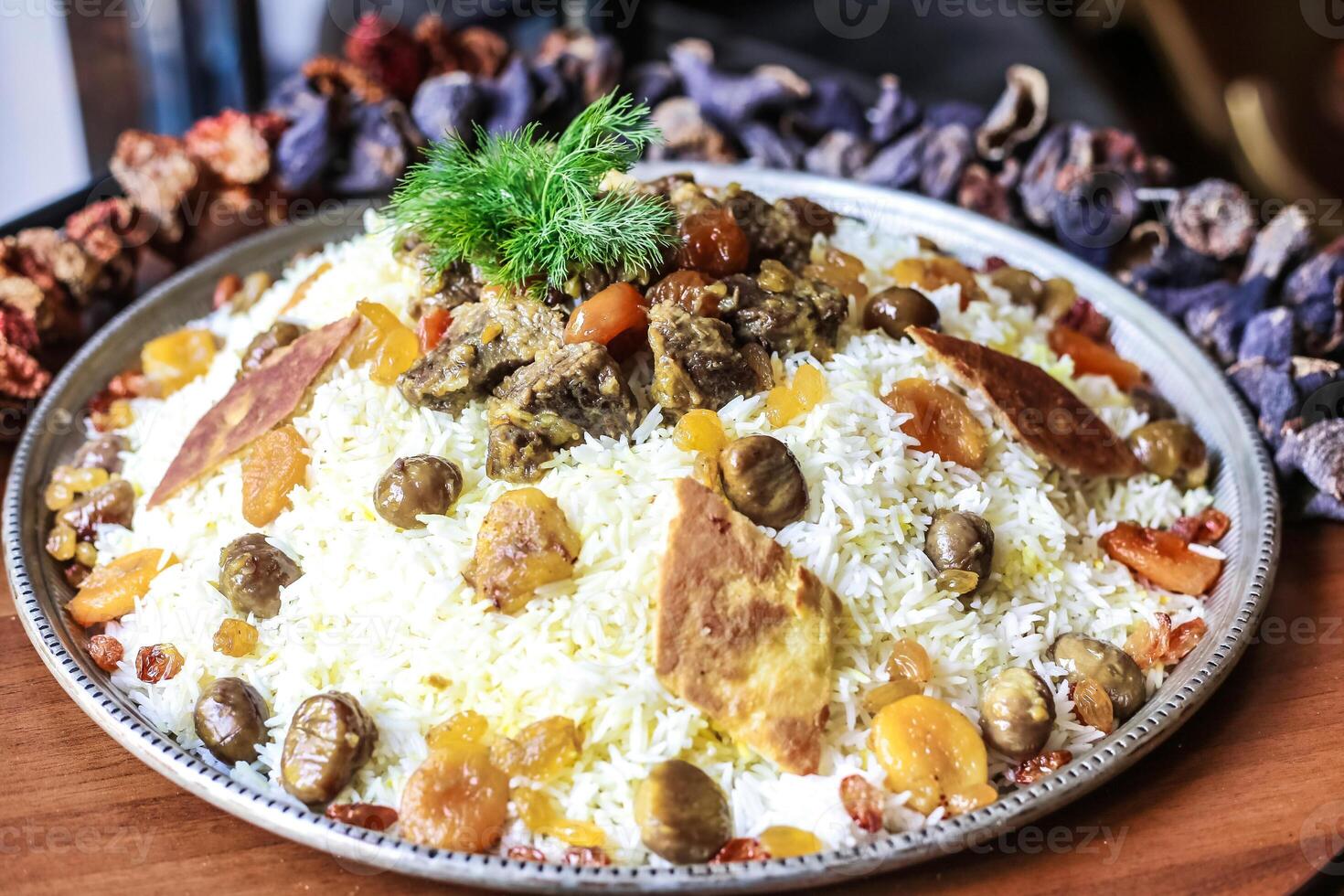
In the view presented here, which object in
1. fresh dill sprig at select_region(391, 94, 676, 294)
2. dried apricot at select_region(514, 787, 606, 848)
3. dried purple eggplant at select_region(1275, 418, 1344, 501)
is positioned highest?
fresh dill sprig at select_region(391, 94, 676, 294)

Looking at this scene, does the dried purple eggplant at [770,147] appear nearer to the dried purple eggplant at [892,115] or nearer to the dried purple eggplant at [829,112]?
the dried purple eggplant at [829,112]

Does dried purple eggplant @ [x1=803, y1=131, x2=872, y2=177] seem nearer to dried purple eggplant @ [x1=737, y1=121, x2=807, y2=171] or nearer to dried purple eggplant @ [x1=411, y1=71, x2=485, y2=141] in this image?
dried purple eggplant @ [x1=737, y1=121, x2=807, y2=171]

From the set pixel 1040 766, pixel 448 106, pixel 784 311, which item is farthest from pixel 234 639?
pixel 448 106

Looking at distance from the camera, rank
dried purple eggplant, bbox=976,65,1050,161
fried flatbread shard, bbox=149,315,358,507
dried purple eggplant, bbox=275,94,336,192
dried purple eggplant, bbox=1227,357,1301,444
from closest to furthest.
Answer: fried flatbread shard, bbox=149,315,358,507 → dried purple eggplant, bbox=1227,357,1301,444 → dried purple eggplant, bbox=275,94,336,192 → dried purple eggplant, bbox=976,65,1050,161

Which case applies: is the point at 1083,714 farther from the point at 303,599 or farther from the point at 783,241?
the point at 303,599

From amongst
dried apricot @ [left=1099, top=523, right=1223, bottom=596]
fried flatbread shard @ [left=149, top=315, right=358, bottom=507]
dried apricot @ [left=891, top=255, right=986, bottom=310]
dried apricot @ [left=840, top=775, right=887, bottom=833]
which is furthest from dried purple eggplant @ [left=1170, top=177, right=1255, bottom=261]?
fried flatbread shard @ [left=149, top=315, right=358, bottom=507]

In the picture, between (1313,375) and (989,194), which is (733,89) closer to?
(989,194)

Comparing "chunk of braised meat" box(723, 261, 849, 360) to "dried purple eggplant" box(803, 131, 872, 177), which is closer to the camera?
"chunk of braised meat" box(723, 261, 849, 360)

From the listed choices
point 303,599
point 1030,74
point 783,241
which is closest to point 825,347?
point 783,241
